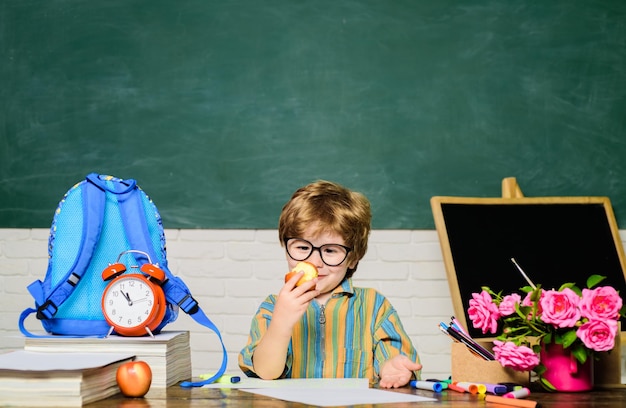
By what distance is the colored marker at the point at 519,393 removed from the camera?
4.42ft

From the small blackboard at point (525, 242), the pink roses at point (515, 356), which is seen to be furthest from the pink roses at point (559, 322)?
the small blackboard at point (525, 242)

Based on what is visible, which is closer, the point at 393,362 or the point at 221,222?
the point at 393,362

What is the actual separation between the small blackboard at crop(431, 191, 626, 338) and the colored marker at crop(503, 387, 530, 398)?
1.51 metres

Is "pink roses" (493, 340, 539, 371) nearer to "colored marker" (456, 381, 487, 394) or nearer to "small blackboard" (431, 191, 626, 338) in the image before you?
"colored marker" (456, 381, 487, 394)

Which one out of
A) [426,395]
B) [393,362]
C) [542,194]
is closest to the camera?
[426,395]

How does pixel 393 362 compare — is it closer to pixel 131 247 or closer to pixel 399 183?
pixel 131 247

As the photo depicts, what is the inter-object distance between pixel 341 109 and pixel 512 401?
7.15ft

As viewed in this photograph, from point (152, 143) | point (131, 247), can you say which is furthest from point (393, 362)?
point (152, 143)

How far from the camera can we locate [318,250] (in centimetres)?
179

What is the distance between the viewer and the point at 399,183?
3305 millimetres

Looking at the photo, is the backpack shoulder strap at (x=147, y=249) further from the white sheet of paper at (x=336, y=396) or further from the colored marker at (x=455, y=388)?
the colored marker at (x=455, y=388)

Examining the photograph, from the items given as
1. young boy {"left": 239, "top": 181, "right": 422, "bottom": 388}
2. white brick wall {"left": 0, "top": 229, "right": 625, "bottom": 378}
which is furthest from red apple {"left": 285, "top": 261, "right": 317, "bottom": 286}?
white brick wall {"left": 0, "top": 229, "right": 625, "bottom": 378}

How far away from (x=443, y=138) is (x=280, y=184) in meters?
0.70

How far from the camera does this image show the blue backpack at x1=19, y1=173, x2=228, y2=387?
63.9 inches
